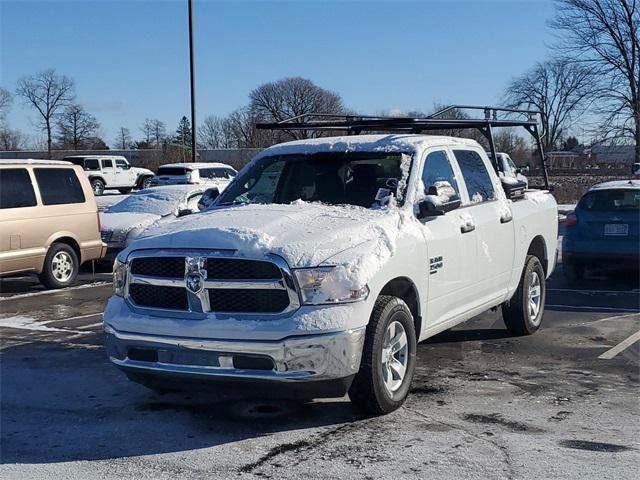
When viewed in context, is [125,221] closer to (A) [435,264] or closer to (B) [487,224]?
(B) [487,224]

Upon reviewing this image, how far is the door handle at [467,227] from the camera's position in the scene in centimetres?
651

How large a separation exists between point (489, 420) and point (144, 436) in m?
2.25

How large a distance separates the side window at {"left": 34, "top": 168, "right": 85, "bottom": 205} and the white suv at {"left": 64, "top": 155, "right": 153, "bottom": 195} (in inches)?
1114

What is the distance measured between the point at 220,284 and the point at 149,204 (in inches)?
406

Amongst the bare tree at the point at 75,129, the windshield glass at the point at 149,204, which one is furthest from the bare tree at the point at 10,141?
the windshield glass at the point at 149,204

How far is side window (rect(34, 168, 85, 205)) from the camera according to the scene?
11.6 m

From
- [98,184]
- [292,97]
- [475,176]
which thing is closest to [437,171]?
[475,176]

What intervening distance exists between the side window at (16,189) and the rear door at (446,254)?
6.74m

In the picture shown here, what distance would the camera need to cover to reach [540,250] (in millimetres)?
8531

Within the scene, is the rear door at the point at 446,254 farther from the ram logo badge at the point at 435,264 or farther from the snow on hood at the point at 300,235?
the snow on hood at the point at 300,235

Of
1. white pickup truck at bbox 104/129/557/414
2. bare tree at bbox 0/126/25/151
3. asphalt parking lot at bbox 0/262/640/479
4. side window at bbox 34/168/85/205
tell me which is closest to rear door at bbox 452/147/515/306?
white pickup truck at bbox 104/129/557/414

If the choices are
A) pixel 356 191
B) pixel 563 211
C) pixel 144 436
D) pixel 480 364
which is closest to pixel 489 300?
pixel 480 364

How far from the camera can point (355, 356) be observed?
16.3 ft

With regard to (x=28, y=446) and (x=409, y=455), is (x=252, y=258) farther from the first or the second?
(x=28, y=446)
